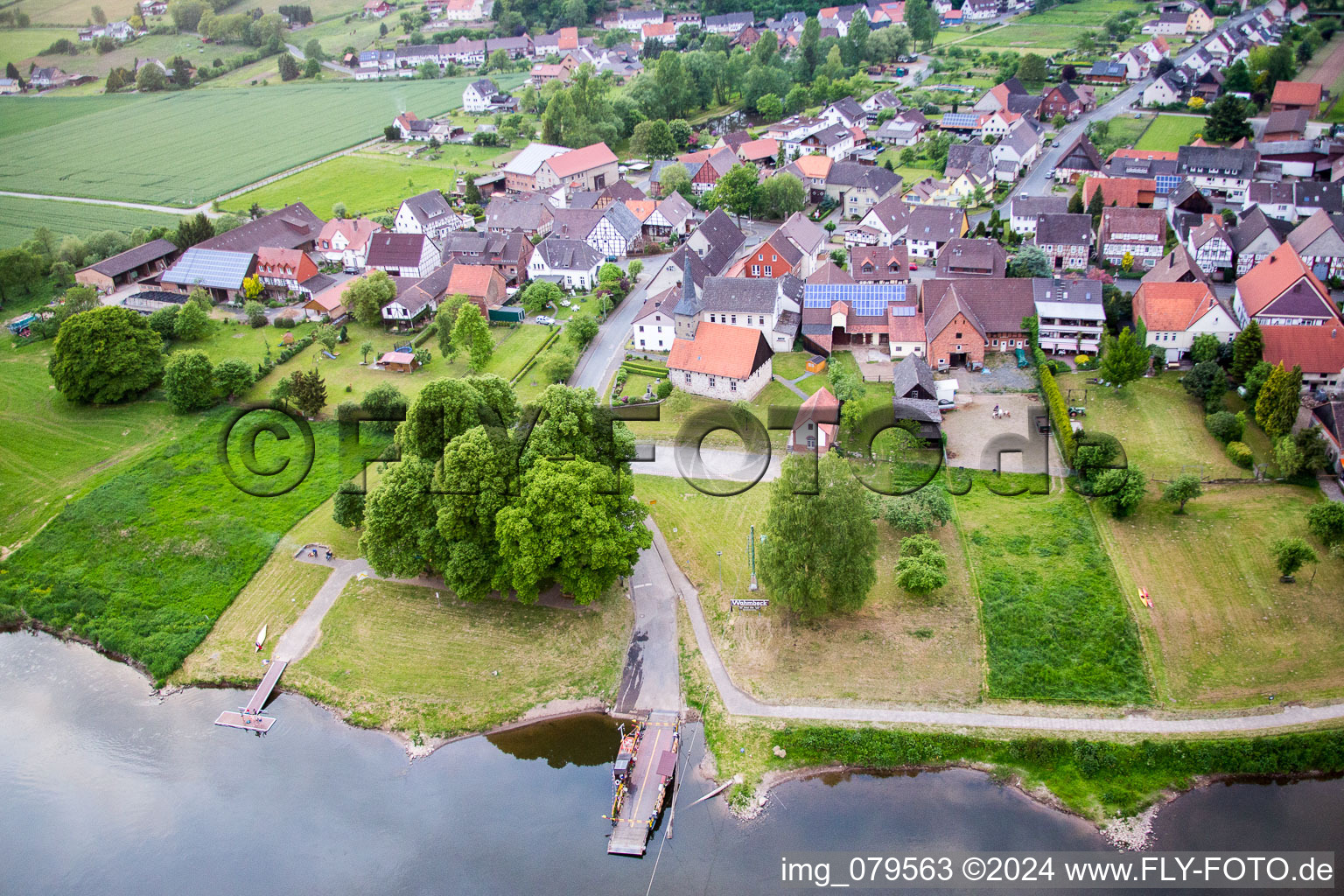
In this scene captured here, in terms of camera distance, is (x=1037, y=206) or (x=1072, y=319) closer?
(x=1072, y=319)

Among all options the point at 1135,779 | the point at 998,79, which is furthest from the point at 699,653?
the point at 998,79

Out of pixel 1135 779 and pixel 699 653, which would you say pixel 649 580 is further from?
pixel 1135 779

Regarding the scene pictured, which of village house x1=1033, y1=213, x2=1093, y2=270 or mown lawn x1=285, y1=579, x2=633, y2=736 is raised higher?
village house x1=1033, y1=213, x2=1093, y2=270

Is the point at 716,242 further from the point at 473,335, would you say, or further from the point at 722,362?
the point at 473,335

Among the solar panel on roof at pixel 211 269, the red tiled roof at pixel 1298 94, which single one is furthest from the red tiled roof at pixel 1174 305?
the solar panel on roof at pixel 211 269

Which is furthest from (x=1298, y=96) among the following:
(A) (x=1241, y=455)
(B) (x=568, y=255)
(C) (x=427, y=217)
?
(C) (x=427, y=217)

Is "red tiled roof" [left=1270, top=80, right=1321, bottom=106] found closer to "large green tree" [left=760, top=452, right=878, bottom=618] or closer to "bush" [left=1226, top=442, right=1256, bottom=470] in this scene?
"bush" [left=1226, top=442, right=1256, bottom=470]

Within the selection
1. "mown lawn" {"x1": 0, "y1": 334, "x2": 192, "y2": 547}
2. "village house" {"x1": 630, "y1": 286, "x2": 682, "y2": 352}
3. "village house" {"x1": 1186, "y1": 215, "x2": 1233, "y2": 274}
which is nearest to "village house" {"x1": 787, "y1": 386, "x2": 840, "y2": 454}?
"village house" {"x1": 630, "y1": 286, "x2": 682, "y2": 352}
